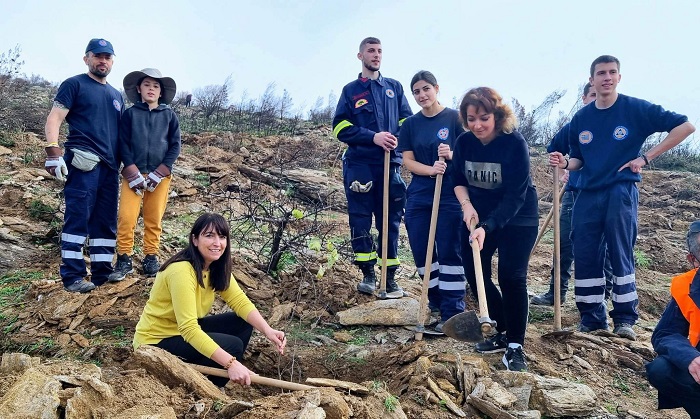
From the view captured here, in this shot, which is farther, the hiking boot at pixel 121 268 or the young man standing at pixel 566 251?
the young man standing at pixel 566 251

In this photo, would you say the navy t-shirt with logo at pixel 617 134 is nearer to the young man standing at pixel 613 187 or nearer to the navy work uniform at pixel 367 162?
the young man standing at pixel 613 187

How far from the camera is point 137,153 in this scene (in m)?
4.79

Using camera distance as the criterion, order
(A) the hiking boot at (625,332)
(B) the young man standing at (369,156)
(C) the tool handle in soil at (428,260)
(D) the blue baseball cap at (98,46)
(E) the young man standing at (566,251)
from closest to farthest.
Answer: (C) the tool handle in soil at (428,260) → (A) the hiking boot at (625,332) → (D) the blue baseball cap at (98,46) → (B) the young man standing at (369,156) → (E) the young man standing at (566,251)

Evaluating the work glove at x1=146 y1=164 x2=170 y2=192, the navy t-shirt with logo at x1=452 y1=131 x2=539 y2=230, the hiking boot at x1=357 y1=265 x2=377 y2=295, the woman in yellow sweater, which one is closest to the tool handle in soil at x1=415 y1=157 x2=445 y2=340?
the navy t-shirt with logo at x1=452 y1=131 x2=539 y2=230

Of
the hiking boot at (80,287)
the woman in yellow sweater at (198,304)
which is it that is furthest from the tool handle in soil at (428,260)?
the hiking boot at (80,287)

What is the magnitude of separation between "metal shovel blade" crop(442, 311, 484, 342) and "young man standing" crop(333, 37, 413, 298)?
1.52 m

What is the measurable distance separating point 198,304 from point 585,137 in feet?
11.7

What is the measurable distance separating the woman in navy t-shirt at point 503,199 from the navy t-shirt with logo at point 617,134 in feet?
3.99

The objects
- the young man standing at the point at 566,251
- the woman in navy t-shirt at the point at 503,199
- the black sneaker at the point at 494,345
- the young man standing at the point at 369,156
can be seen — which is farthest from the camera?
the young man standing at the point at 566,251

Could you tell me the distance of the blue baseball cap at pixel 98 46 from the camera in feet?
14.8

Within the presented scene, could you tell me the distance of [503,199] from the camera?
3.43 meters

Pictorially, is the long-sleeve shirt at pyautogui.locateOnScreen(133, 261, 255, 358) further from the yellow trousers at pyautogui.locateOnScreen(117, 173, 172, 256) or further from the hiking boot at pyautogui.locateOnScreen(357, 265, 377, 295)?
the yellow trousers at pyautogui.locateOnScreen(117, 173, 172, 256)

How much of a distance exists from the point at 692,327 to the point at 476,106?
5.91ft

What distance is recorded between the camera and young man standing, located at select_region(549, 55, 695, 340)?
13.7 ft
